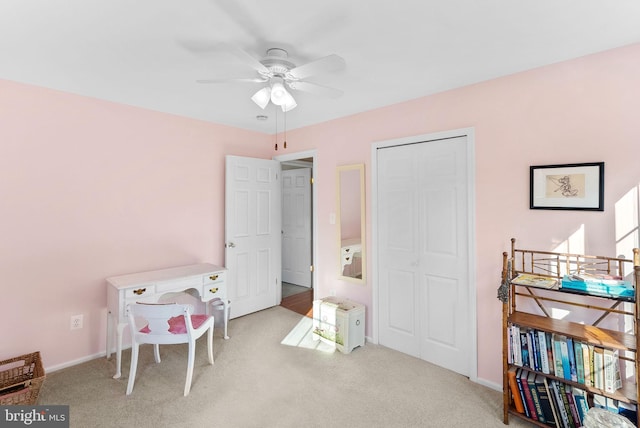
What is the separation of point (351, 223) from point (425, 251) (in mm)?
892

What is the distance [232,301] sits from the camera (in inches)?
151

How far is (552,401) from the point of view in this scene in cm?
189

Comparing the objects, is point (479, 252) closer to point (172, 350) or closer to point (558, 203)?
point (558, 203)

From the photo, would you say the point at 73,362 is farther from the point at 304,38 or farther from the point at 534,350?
the point at 534,350

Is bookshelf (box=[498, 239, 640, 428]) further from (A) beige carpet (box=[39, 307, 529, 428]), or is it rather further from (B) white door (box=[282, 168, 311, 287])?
(B) white door (box=[282, 168, 311, 287])

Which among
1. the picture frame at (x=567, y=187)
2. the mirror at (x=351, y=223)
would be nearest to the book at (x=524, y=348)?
the picture frame at (x=567, y=187)

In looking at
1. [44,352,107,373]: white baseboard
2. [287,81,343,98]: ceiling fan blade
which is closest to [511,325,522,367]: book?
[287,81,343,98]: ceiling fan blade

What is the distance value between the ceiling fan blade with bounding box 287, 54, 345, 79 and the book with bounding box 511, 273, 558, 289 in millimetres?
1787

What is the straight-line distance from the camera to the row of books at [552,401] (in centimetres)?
180

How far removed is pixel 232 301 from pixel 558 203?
3434 millimetres

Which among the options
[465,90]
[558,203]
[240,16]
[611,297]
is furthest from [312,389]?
[465,90]

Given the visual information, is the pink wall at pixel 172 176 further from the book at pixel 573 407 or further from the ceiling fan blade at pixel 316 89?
the ceiling fan blade at pixel 316 89

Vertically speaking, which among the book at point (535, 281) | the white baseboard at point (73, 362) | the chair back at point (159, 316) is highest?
the book at point (535, 281)

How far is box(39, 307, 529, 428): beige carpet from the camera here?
206 cm
